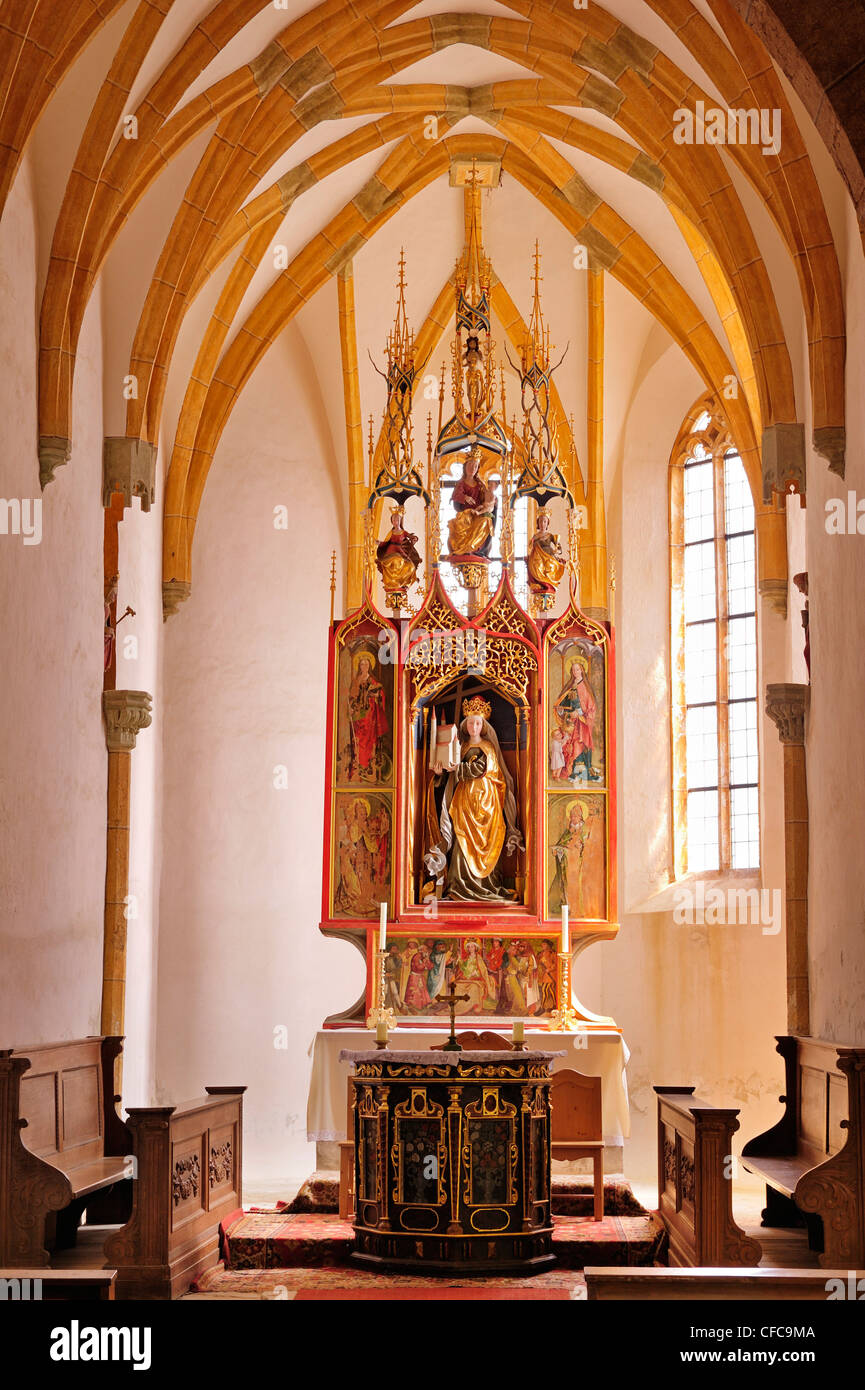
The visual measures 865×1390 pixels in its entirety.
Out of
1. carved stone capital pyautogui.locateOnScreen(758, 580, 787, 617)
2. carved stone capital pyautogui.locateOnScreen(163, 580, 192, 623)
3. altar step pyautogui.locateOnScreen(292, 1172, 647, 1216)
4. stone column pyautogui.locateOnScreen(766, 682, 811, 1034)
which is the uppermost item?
carved stone capital pyautogui.locateOnScreen(163, 580, 192, 623)

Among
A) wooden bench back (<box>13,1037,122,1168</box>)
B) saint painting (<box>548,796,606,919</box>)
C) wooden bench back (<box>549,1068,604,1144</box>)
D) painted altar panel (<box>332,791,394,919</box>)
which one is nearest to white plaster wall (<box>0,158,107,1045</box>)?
wooden bench back (<box>13,1037,122,1168</box>)

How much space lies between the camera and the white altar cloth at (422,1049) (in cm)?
1123

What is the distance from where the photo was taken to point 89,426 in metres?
11.7

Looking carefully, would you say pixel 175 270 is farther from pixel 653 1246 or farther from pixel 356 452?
pixel 653 1246

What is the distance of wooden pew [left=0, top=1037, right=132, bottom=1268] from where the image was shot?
25.5 ft

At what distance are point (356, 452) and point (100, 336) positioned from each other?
4.75m

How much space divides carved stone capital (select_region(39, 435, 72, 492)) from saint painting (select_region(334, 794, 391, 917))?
3.95 meters

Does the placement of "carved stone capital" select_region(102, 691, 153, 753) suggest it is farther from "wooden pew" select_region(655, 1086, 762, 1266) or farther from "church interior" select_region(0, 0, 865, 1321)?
"wooden pew" select_region(655, 1086, 762, 1266)

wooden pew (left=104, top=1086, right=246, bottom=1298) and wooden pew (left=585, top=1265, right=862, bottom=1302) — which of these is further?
wooden pew (left=104, top=1086, right=246, bottom=1298)

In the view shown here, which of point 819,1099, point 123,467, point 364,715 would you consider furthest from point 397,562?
point 819,1099

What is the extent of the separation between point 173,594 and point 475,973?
4968 millimetres

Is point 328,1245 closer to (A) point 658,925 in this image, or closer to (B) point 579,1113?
(B) point 579,1113

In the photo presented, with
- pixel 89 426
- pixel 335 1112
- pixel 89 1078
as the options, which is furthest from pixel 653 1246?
pixel 89 426

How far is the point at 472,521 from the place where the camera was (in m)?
13.5
